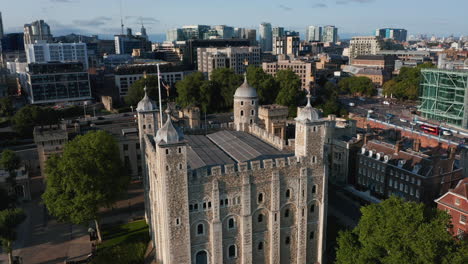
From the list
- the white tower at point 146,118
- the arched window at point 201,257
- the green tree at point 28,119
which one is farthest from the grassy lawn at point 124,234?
the green tree at point 28,119

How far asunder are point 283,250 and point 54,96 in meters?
120

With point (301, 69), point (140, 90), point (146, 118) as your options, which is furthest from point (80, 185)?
point (301, 69)

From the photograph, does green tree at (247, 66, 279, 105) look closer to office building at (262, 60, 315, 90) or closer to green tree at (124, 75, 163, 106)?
green tree at (124, 75, 163, 106)

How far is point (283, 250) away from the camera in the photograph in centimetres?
4231

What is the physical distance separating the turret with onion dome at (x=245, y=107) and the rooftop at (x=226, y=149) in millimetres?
3288

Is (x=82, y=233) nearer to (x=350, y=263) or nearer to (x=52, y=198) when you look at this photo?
(x=52, y=198)

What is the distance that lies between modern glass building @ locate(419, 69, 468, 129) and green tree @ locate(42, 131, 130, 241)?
8614 centimetres

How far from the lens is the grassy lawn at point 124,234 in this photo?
4913 centimetres

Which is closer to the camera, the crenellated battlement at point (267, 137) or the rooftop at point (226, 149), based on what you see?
the rooftop at point (226, 149)

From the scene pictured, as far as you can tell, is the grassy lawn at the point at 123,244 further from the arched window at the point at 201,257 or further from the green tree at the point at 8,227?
the green tree at the point at 8,227

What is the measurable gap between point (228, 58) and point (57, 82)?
228 ft

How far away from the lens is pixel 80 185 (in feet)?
153

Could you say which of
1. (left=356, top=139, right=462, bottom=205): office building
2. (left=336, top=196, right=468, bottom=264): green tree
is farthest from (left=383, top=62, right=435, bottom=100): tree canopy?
(left=336, top=196, right=468, bottom=264): green tree

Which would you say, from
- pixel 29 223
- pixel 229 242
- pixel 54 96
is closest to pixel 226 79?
pixel 54 96
